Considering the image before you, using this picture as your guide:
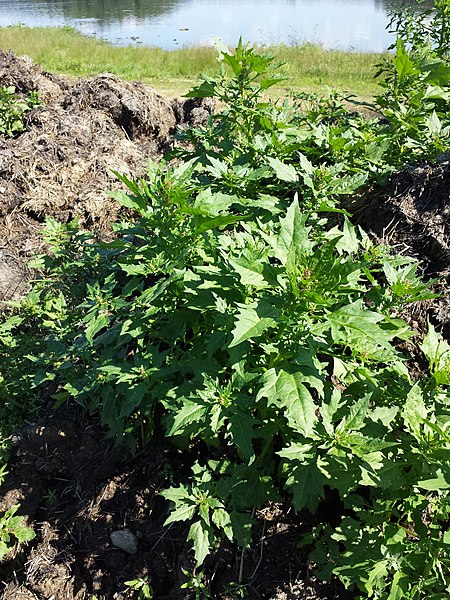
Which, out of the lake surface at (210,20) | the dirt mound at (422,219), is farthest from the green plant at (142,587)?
the lake surface at (210,20)

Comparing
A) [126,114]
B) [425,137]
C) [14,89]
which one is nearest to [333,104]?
[425,137]

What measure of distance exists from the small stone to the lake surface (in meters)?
23.7

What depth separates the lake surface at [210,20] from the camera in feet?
81.5

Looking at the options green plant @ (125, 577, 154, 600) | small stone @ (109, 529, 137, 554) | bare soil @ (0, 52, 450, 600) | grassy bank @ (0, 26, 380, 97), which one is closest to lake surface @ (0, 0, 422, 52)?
grassy bank @ (0, 26, 380, 97)

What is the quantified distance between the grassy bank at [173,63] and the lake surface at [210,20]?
4.77m

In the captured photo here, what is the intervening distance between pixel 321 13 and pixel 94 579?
152ft

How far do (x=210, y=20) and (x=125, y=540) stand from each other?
1520 inches

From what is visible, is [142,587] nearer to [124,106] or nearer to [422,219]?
[422,219]

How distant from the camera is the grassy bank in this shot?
1318cm

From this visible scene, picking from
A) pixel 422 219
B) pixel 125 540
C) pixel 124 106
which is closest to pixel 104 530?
pixel 125 540

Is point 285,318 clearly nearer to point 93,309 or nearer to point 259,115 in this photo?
point 93,309

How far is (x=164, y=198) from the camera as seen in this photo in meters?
2.34

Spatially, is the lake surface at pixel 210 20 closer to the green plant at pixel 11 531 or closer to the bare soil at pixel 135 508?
the bare soil at pixel 135 508

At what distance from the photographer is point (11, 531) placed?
9.61 feet
